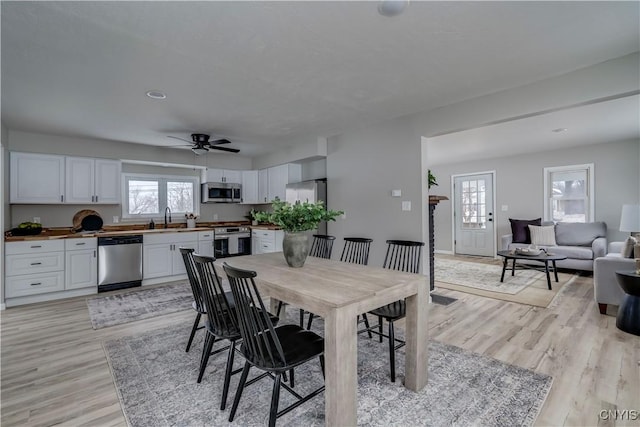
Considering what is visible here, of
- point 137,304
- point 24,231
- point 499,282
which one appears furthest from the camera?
point 499,282

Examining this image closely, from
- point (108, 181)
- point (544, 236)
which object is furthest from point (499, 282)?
point (108, 181)

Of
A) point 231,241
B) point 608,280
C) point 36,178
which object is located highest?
point 36,178

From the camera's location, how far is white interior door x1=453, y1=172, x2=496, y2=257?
7.24 m

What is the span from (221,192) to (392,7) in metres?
4.98

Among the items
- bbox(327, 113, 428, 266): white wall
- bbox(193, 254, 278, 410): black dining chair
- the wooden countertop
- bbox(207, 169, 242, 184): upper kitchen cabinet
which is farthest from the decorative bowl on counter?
bbox(327, 113, 428, 266): white wall

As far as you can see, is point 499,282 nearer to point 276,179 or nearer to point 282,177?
point 282,177

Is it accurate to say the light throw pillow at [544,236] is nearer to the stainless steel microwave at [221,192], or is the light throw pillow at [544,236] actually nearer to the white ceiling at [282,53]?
the white ceiling at [282,53]

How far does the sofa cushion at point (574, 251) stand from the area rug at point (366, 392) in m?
4.24

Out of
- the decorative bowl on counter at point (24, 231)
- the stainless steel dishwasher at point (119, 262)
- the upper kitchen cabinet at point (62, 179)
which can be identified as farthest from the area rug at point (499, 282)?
the decorative bowl on counter at point (24, 231)

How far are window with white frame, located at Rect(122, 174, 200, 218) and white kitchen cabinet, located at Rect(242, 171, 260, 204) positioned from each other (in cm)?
93

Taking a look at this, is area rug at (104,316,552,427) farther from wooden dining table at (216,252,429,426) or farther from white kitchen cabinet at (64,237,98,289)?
white kitchen cabinet at (64,237,98,289)

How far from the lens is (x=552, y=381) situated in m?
2.08

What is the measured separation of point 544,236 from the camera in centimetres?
585

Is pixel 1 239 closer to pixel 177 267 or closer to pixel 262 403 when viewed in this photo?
pixel 177 267
